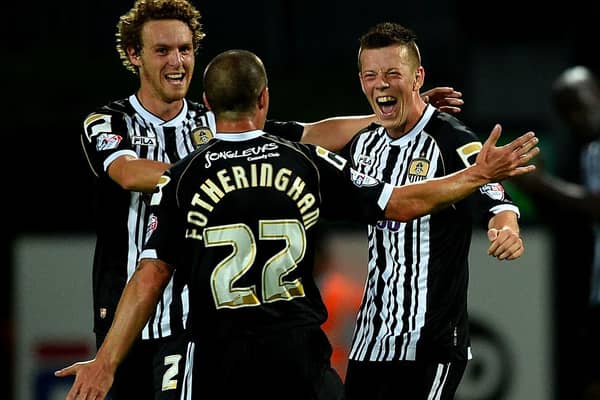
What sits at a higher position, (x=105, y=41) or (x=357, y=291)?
(x=105, y=41)

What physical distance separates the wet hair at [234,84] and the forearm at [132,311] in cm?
66

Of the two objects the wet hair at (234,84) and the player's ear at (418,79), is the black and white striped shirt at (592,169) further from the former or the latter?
the wet hair at (234,84)

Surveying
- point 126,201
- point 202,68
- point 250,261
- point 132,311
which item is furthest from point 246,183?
point 202,68

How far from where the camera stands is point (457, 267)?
5977 millimetres

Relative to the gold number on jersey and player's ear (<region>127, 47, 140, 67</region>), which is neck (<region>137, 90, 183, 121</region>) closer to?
player's ear (<region>127, 47, 140, 67</region>)

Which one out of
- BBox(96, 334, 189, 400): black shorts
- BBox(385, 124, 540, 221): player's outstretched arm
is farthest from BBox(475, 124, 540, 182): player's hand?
BBox(96, 334, 189, 400): black shorts

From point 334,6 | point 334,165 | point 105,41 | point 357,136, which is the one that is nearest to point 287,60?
point 334,6

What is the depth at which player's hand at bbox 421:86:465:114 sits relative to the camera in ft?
21.0

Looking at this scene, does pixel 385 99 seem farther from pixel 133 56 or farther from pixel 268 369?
pixel 268 369

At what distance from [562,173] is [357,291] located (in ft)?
6.67

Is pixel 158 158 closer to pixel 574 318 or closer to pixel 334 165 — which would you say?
pixel 334 165

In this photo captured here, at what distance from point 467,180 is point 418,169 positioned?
2.22 ft

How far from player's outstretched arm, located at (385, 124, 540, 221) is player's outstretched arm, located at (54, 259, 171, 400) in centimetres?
95

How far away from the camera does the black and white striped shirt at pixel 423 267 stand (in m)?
5.94
